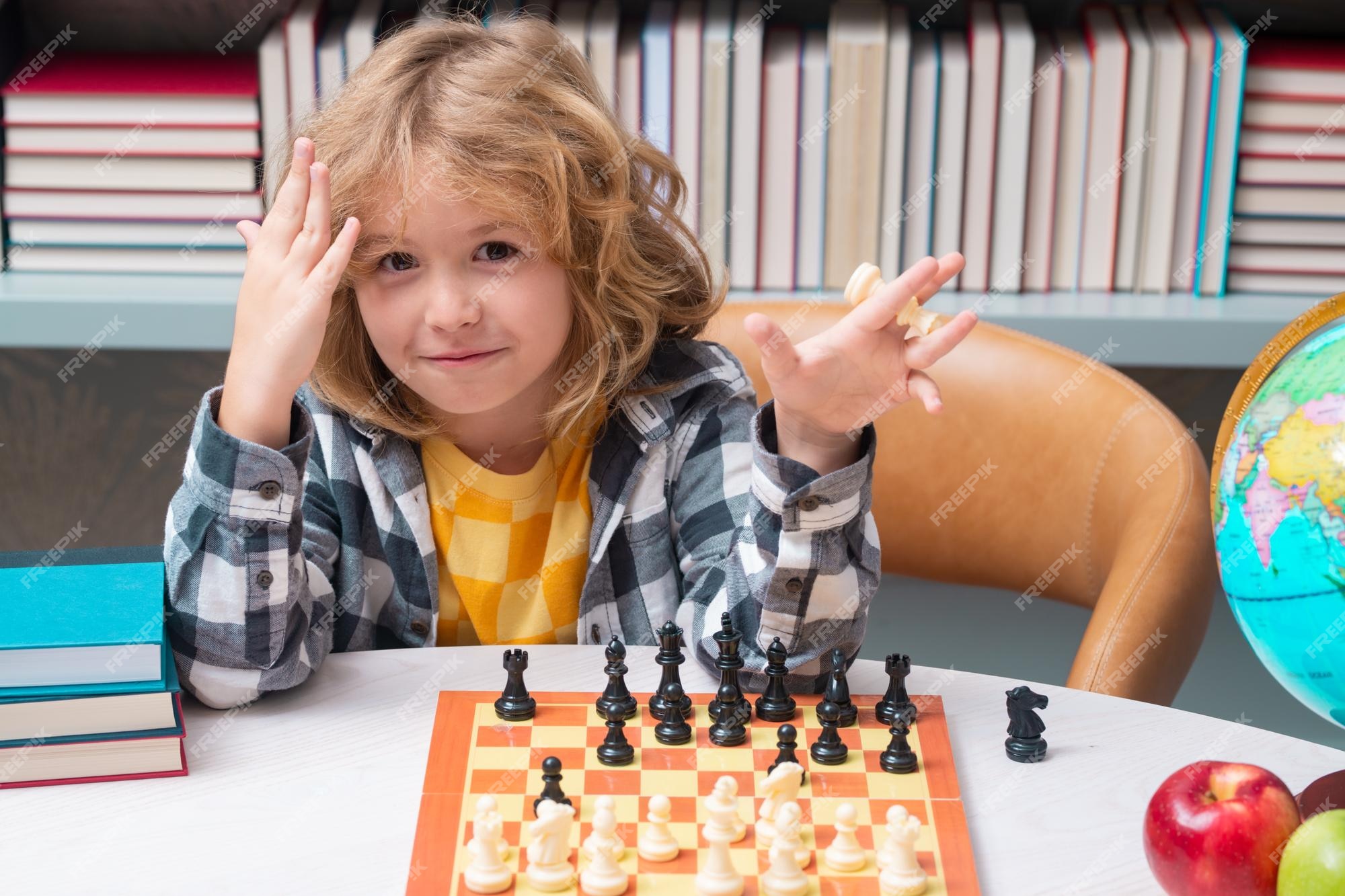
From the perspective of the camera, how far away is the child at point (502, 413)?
1.10m

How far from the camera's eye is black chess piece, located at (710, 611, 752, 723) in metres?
1.05

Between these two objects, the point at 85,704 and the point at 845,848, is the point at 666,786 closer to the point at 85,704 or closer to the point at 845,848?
the point at 845,848

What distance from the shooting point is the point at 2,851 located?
0.88 m

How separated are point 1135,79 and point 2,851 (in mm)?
1652

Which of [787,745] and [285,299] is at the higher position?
[285,299]

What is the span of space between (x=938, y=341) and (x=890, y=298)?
0.05 meters

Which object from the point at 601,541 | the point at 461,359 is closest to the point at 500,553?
the point at 601,541

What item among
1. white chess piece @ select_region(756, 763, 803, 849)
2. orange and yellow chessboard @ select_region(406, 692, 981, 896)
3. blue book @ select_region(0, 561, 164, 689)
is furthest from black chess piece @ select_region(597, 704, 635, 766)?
blue book @ select_region(0, 561, 164, 689)

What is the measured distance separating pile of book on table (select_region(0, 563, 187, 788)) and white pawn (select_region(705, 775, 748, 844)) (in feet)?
1.27

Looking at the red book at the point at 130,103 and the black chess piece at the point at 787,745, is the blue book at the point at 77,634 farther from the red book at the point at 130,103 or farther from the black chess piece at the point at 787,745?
the red book at the point at 130,103

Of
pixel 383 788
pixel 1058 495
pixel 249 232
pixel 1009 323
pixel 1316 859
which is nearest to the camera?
pixel 1316 859

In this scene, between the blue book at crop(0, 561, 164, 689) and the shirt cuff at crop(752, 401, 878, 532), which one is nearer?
the blue book at crop(0, 561, 164, 689)

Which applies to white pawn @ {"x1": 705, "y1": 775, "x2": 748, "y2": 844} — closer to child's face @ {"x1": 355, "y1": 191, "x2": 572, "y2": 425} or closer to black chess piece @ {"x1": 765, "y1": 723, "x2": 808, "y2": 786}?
black chess piece @ {"x1": 765, "y1": 723, "x2": 808, "y2": 786}

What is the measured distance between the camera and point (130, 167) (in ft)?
6.40
